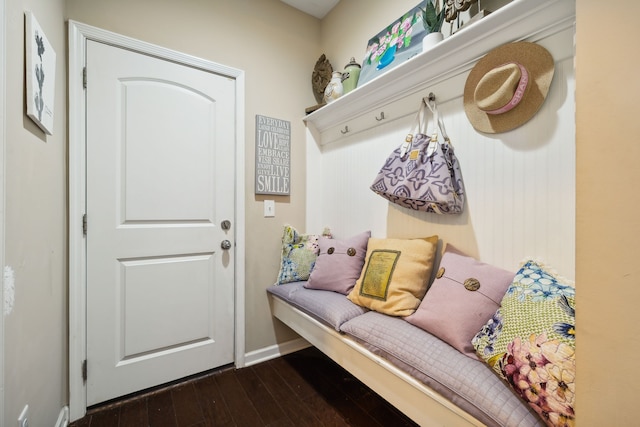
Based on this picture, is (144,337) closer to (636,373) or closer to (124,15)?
(124,15)

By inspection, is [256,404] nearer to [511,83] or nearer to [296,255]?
[296,255]

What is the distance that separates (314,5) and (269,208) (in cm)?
170

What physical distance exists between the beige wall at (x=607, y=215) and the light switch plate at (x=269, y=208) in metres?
1.72

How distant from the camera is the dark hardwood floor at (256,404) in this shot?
54.1 inches

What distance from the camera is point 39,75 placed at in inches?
39.9

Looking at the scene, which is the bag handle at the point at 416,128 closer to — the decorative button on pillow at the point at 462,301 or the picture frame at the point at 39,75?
the decorative button on pillow at the point at 462,301

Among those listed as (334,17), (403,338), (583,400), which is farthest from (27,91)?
(334,17)

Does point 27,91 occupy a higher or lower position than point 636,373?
higher

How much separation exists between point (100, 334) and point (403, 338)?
1.63 m

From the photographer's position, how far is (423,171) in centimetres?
133

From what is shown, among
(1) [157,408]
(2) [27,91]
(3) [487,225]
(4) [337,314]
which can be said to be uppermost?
(2) [27,91]

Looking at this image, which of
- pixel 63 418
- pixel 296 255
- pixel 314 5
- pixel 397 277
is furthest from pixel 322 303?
pixel 314 5

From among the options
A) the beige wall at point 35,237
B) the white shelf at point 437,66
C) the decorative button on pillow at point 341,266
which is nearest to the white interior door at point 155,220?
the beige wall at point 35,237

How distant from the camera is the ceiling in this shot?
2.11 metres
